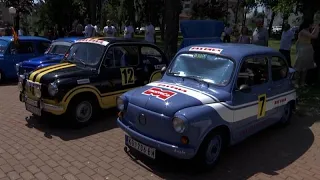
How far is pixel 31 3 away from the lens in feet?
126

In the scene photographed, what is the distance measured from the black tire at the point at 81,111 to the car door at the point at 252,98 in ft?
9.72

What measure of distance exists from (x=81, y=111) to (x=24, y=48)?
583 centimetres

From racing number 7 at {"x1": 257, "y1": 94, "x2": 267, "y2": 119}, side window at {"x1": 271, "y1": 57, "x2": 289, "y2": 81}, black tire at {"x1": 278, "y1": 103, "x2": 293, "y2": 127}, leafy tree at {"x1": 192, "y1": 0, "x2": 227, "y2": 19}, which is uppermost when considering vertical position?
leafy tree at {"x1": 192, "y1": 0, "x2": 227, "y2": 19}

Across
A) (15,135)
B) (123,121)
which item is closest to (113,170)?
(123,121)

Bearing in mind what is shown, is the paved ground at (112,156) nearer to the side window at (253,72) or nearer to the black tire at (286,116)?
the black tire at (286,116)

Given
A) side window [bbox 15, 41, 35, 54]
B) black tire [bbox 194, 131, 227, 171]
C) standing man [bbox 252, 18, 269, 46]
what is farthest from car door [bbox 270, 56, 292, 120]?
side window [bbox 15, 41, 35, 54]

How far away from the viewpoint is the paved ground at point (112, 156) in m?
4.45

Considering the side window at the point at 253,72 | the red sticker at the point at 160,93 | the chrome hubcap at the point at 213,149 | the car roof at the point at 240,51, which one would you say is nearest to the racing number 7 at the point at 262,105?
the side window at the point at 253,72

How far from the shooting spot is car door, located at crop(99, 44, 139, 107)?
657 centimetres

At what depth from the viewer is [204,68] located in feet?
16.8

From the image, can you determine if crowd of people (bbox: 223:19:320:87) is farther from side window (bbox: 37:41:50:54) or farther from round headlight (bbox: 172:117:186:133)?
side window (bbox: 37:41:50:54)

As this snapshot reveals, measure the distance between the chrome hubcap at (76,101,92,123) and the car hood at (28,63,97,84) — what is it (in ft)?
1.89

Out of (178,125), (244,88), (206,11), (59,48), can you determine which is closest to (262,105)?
(244,88)

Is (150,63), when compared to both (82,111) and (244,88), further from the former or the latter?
(244,88)
